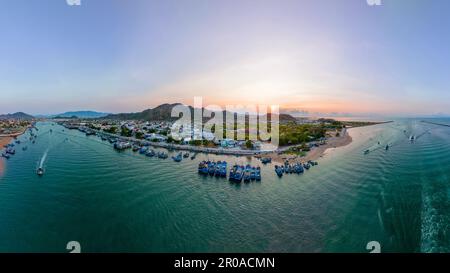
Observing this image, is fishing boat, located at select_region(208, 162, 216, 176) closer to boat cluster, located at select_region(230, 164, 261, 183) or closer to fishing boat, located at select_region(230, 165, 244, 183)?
boat cluster, located at select_region(230, 164, 261, 183)

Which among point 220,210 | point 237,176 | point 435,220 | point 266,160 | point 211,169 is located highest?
point 266,160

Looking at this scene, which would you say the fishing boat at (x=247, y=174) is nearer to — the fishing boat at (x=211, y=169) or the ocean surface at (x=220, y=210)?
the ocean surface at (x=220, y=210)

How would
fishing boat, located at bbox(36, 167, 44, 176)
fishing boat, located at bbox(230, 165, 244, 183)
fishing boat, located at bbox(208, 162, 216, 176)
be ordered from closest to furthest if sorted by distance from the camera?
fishing boat, located at bbox(230, 165, 244, 183) → fishing boat, located at bbox(36, 167, 44, 176) → fishing boat, located at bbox(208, 162, 216, 176)

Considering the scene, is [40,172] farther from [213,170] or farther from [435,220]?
[435,220]

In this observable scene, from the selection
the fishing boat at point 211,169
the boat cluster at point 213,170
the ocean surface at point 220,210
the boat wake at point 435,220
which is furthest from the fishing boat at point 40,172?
the boat wake at point 435,220

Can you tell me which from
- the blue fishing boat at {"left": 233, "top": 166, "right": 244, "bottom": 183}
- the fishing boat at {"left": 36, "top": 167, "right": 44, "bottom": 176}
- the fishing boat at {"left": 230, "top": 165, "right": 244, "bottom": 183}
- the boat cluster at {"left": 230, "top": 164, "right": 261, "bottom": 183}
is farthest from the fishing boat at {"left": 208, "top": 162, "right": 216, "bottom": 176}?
the fishing boat at {"left": 36, "top": 167, "right": 44, "bottom": 176}

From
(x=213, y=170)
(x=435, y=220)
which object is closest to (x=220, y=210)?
(x=213, y=170)
